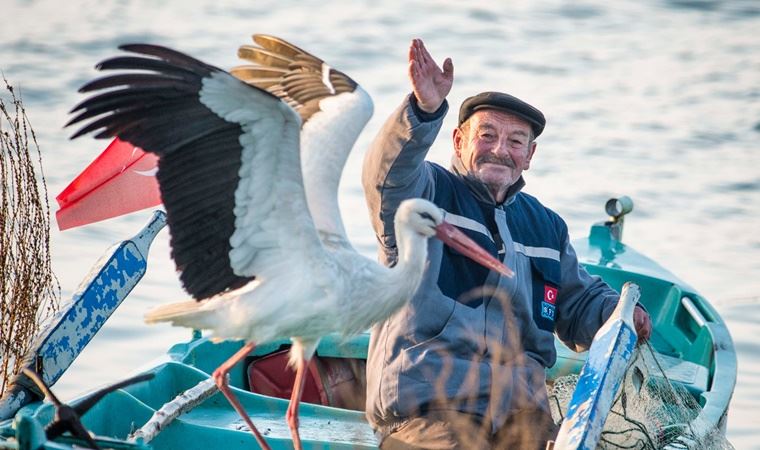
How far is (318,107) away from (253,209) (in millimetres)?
845

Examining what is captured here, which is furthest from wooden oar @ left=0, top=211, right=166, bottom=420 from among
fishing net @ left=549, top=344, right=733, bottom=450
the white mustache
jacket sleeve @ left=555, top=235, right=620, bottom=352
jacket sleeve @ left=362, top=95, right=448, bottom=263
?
fishing net @ left=549, top=344, right=733, bottom=450

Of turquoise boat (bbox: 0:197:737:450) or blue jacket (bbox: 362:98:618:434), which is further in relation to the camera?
blue jacket (bbox: 362:98:618:434)

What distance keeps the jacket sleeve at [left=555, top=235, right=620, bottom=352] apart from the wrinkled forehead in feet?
1.77

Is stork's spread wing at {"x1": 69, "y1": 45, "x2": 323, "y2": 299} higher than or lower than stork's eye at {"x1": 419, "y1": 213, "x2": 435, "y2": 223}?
higher

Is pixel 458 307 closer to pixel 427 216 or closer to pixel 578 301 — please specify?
pixel 427 216

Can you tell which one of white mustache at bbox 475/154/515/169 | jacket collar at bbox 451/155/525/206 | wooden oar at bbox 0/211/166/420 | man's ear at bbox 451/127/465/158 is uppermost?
man's ear at bbox 451/127/465/158

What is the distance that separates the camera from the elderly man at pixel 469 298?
532 cm

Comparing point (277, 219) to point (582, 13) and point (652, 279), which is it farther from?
point (582, 13)

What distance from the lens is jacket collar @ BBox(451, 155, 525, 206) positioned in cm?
576

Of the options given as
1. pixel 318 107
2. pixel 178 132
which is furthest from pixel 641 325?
pixel 178 132

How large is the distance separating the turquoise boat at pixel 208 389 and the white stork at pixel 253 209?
1.41 feet

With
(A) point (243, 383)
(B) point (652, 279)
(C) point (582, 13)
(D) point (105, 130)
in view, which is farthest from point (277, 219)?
(C) point (582, 13)

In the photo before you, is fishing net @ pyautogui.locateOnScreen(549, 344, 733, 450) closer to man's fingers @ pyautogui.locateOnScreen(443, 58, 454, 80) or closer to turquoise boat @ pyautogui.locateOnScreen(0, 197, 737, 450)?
turquoise boat @ pyautogui.locateOnScreen(0, 197, 737, 450)

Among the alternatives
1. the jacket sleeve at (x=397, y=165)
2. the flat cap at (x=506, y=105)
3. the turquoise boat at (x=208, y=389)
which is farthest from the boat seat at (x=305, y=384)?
the flat cap at (x=506, y=105)
